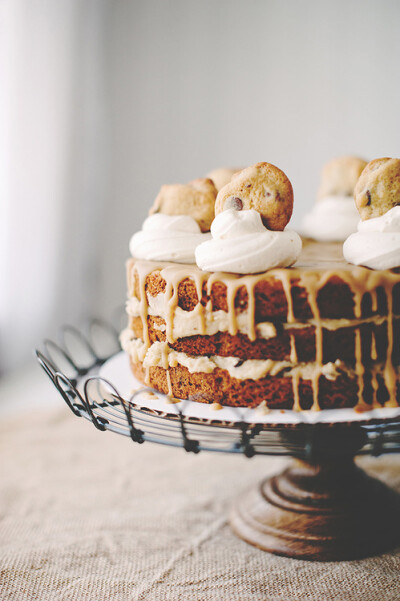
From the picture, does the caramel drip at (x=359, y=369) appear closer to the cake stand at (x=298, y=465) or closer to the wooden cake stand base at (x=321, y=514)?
the cake stand at (x=298, y=465)

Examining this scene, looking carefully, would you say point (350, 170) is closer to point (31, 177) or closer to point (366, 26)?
point (366, 26)

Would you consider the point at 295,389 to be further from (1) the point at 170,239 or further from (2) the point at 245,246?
(1) the point at 170,239

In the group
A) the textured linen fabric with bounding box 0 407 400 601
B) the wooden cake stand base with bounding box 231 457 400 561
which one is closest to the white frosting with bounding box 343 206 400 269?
the wooden cake stand base with bounding box 231 457 400 561

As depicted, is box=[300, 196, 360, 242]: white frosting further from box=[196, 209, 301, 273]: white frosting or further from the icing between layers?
the icing between layers

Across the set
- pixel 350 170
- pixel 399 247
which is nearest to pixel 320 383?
pixel 399 247

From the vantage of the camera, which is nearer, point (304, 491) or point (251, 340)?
point (251, 340)

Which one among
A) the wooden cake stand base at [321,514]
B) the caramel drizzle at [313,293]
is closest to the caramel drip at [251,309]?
the caramel drizzle at [313,293]

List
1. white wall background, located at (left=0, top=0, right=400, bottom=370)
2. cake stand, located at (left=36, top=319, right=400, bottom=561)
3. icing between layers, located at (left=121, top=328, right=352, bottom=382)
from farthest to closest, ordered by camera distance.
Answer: white wall background, located at (left=0, top=0, right=400, bottom=370) → icing between layers, located at (left=121, top=328, right=352, bottom=382) → cake stand, located at (left=36, top=319, right=400, bottom=561)
